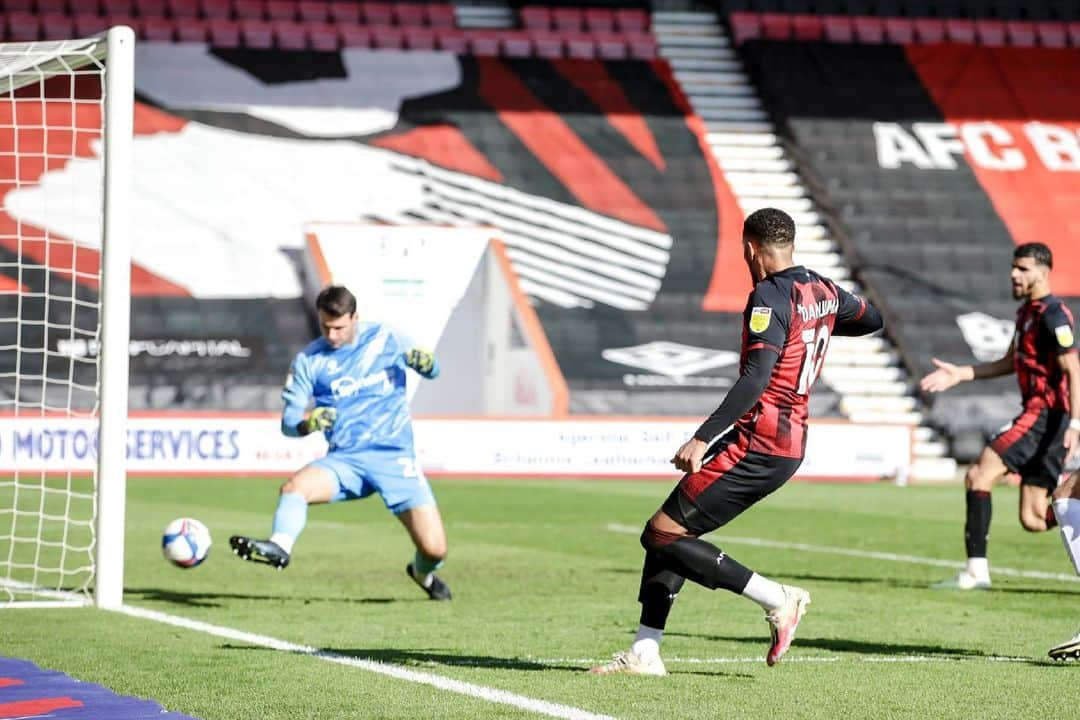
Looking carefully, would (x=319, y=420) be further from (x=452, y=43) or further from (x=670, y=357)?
(x=452, y=43)

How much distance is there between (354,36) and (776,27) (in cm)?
783

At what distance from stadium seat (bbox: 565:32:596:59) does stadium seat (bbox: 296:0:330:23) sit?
14.3 ft

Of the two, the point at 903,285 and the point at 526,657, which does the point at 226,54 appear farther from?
the point at 526,657

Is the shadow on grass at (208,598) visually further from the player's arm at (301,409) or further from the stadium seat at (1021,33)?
the stadium seat at (1021,33)

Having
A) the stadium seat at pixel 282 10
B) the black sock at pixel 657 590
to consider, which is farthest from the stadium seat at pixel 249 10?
the black sock at pixel 657 590

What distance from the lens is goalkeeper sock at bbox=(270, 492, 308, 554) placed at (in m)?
9.47

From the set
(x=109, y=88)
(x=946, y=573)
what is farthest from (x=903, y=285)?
(x=109, y=88)

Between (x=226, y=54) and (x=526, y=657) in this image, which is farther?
(x=226, y=54)

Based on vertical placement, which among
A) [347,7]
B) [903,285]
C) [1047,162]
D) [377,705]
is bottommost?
[377,705]

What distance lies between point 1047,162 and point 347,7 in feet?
42.1

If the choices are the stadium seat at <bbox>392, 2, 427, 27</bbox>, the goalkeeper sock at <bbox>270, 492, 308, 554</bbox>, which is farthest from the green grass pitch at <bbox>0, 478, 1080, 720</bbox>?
the stadium seat at <bbox>392, 2, 427, 27</bbox>

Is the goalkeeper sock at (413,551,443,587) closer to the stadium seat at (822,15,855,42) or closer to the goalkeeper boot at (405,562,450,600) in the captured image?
the goalkeeper boot at (405,562,450,600)

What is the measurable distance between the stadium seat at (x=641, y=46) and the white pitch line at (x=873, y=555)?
1805cm

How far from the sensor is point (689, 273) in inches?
1145
